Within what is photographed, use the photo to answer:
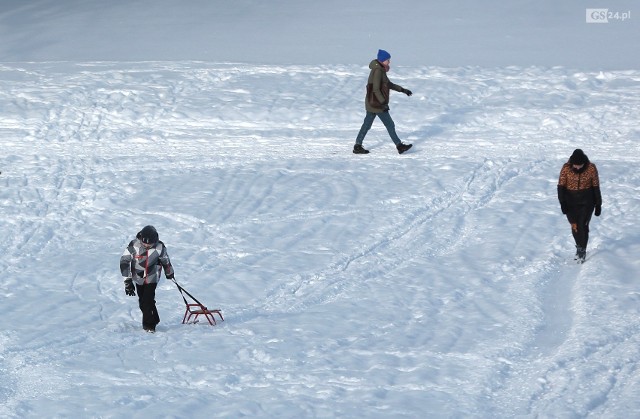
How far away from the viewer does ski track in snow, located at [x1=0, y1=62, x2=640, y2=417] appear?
917 cm

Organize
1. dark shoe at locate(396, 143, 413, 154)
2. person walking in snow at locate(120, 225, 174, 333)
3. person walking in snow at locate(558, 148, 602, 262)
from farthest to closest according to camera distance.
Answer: dark shoe at locate(396, 143, 413, 154) → person walking in snow at locate(558, 148, 602, 262) → person walking in snow at locate(120, 225, 174, 333)

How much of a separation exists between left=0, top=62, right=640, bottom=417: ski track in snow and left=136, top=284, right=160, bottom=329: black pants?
0.56 ft

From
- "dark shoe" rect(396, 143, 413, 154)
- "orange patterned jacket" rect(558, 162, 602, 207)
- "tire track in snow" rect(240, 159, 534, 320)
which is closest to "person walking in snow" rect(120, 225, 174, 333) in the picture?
"tire track in snow" rect(240, 159, 534, 320)

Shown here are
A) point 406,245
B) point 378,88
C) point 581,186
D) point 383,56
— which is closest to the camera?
point 581,186

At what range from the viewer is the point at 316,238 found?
12781 mm

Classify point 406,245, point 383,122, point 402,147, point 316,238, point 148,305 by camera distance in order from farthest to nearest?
point 402,147
point 383,122
point 316,238
point 406,245
point 148,305

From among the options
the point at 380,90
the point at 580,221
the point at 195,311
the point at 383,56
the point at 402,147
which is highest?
the point at 383,56

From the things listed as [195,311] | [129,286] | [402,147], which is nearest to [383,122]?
[402,147]

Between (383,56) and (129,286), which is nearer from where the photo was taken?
(129,286)

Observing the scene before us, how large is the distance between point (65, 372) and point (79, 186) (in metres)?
5.30

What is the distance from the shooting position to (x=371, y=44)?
66.0ft

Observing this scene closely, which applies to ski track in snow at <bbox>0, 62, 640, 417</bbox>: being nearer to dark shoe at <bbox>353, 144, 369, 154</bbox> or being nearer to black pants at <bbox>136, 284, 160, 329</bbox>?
black pants at <bbox>136, 284, 160, 329</bbox>

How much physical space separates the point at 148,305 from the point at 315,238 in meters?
3.10

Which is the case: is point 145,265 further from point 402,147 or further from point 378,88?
point 402,147
